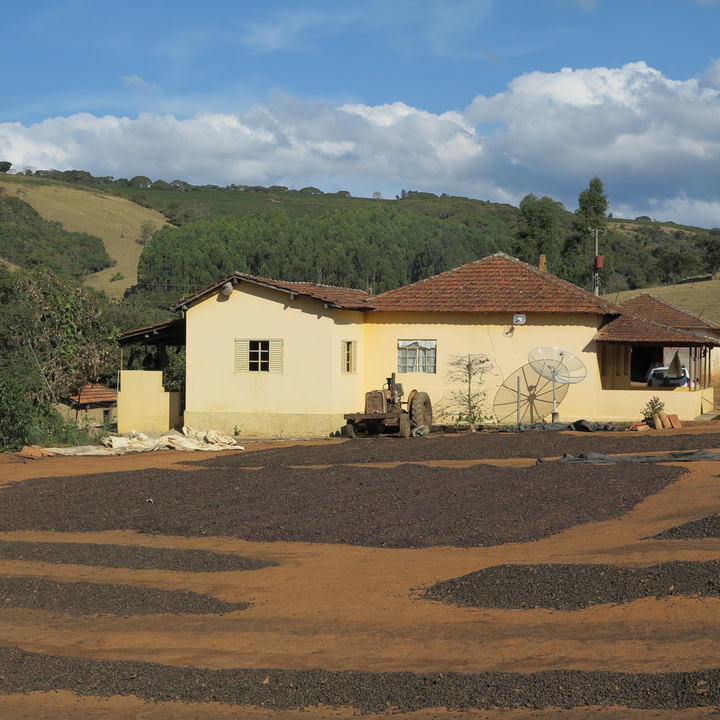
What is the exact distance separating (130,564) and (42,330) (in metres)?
26.0

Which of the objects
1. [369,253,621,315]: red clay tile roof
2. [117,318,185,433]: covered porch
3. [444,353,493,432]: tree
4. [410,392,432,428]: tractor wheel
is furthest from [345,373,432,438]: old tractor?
[117,318,185,433]: covered porch

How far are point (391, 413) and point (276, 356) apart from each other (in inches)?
137

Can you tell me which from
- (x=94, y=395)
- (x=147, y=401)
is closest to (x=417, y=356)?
(x=147, y=401)

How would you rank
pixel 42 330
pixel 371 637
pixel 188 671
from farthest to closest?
1. pixel 42 330
2. pixel 371 637
3. pixel 188 671

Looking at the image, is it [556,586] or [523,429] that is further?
[523,429]

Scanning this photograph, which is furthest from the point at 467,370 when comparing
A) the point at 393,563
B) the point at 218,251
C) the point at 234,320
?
the point at 218,251

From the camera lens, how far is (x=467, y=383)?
82.1 ft

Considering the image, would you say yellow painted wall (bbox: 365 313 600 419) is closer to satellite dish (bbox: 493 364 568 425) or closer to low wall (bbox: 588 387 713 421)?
satellite dish (bbox: 493 364 568 425)

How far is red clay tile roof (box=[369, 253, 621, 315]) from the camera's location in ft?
80.2

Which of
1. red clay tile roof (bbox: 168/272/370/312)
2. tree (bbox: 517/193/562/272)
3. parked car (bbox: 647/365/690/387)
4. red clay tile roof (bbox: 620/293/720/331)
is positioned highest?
tree (bbox: 517/193/562/272)

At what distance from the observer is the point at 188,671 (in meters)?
6.53

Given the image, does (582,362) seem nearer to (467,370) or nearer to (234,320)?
(467,370)

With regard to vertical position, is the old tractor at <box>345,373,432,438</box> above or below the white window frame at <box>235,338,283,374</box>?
below

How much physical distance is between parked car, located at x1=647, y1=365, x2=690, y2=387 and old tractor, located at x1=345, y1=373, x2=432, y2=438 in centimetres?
1414
